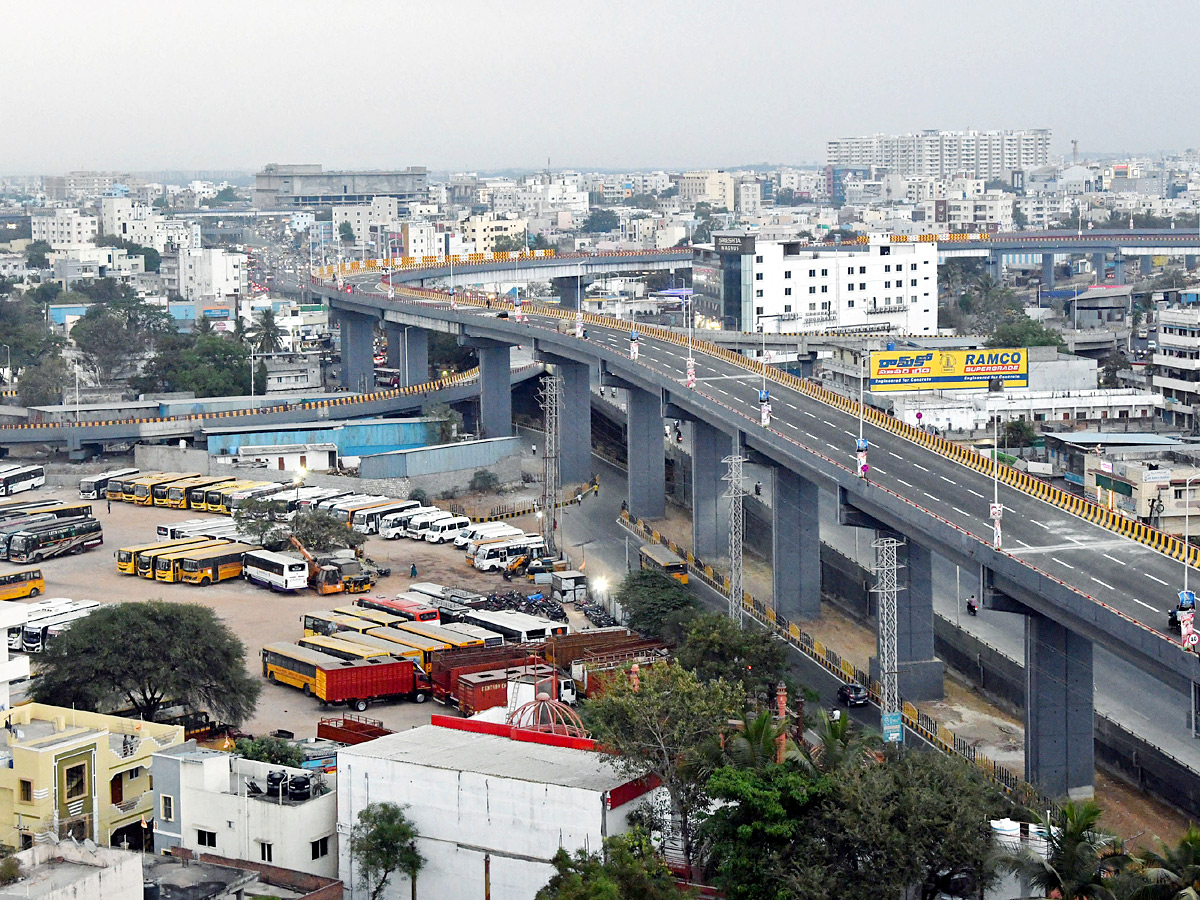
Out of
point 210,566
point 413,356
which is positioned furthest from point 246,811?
point 413,356

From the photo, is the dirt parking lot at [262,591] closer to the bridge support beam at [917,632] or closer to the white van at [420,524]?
the white van at [420,524]

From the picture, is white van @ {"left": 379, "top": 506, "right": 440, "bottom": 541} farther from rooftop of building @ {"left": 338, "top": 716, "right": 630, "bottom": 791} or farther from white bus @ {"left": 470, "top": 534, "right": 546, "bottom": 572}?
rooftop of building @ {"left": 338, "top": 716, "right": 630, "bottom": 791}

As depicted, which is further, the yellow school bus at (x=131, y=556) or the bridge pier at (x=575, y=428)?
the bridge pier at (x=575, y=428)

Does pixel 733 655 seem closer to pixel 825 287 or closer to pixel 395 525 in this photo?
pixel 395 525

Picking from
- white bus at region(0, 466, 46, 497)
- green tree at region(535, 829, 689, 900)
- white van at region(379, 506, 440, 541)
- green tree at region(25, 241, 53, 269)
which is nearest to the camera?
green tree at region(535, 829, 689, 900)

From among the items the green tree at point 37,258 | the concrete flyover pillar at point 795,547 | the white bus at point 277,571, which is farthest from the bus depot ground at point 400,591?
the green tree at point 37,258

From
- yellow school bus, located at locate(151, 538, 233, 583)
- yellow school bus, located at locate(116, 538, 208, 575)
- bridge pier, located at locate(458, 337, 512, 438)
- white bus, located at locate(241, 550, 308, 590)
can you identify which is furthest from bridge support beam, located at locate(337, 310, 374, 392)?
white bus, located at locate(241, 550, 308, 590)
